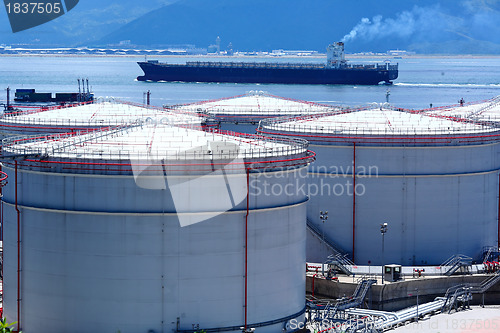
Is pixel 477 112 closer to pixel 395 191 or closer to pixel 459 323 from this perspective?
pixel 395 191

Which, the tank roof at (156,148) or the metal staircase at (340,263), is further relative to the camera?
the metal staircase at (340,263)

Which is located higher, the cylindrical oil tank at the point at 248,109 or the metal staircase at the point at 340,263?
the cylindrical oil tank at the point at 248,109

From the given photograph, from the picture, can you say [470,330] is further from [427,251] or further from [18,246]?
[18,246]

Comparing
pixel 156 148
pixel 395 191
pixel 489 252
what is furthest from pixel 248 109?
pixel 156 148

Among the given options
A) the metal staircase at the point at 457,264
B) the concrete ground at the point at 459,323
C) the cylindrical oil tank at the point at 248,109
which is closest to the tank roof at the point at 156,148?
the concrete ground at the point at 459,323

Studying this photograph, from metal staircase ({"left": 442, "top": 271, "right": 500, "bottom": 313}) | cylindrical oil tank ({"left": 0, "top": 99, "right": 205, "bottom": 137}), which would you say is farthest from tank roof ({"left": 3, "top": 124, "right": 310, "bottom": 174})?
cylindrical oil tank ({"left": 0, "top": 99, "right": 205, "bottom": 137})

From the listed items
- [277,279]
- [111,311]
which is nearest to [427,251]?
[277,279]

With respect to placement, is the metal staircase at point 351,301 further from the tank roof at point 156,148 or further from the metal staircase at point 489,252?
the metal staircase at point 489,252
